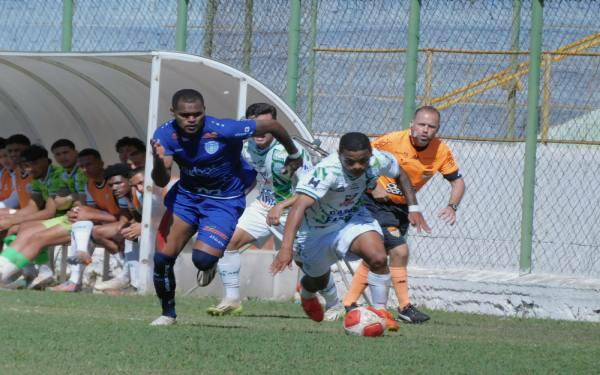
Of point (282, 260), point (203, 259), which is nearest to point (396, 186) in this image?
point (203, 259)

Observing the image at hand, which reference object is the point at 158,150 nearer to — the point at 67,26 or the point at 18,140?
the point at 67,26

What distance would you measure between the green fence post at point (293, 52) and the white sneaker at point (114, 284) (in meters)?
2.57

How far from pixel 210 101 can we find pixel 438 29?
111 inches

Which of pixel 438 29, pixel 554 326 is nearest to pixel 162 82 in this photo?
pixel 438 29

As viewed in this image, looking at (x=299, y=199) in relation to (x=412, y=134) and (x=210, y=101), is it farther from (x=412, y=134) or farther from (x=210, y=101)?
(x=210, y=101)

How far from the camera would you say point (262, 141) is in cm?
1145

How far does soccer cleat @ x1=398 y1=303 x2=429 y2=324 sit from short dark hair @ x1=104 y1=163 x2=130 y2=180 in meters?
4.20

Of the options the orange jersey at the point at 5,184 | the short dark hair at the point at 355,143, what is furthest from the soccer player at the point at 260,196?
the orange jersey at the point at 5,184

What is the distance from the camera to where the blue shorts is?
31.9 ft

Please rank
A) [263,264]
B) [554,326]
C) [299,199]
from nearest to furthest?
[299,199]
[554,326]
[263,264]

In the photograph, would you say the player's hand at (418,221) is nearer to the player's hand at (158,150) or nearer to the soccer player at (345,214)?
the soccer player at (345,214)

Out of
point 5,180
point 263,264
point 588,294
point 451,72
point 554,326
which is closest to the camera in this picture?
point 554,326

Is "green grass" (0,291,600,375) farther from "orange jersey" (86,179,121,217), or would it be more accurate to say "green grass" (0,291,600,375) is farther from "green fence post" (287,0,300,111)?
"orange jersey" (86,179,121,217)

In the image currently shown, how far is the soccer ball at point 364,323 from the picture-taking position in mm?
9172
